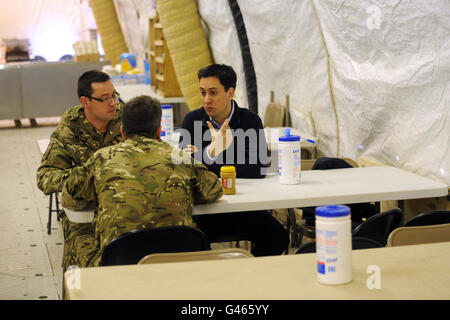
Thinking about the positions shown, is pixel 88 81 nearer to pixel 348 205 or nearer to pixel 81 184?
pixel 81 184

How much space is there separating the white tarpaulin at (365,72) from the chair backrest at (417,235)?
1.29 metres

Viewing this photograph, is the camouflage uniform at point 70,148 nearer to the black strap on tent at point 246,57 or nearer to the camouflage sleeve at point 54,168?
the camouflage sleeve at point 54,168

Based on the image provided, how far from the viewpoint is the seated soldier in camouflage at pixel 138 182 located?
2633 millimetres

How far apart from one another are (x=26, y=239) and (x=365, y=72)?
2.86m

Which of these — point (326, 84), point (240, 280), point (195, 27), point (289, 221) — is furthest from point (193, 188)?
point (195, 27)

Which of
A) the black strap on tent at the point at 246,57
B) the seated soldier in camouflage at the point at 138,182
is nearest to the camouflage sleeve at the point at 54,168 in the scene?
the seated soldier in camouflage at the point at 138,182

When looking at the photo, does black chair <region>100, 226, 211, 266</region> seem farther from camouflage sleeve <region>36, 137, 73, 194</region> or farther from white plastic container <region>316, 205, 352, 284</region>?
white plastic container <region>316, 205, 352, 284</region>

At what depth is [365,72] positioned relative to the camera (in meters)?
4.46

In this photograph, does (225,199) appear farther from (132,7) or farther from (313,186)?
(132,7)

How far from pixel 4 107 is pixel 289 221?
799 cm

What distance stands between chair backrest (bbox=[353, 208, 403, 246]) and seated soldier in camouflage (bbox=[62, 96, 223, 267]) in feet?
2.17

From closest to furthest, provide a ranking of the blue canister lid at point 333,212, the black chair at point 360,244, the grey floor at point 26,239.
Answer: the blue canister lid at point 333,212
the black chair at point 360,244
the grey floor at point 26,239

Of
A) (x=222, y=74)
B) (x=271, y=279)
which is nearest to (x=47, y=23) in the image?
(x=222, y=74)

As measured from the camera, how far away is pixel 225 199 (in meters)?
3.02
